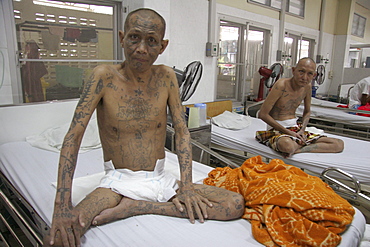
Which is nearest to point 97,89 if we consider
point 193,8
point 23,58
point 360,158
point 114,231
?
point 114,231

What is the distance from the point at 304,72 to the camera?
130 inches

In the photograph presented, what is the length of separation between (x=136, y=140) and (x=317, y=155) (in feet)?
7.16

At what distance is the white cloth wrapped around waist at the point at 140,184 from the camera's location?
1698mm

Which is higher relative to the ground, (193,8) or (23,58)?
(193,8)

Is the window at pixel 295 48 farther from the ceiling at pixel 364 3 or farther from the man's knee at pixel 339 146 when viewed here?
the man's knee at pixel 339 146

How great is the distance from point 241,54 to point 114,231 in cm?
490

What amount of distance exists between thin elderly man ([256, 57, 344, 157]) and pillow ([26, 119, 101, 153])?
201 cm

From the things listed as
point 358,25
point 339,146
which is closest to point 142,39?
point 339,146

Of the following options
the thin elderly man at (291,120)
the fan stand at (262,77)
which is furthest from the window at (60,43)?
the fan stand at (262,77)

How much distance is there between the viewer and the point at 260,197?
1.72 m

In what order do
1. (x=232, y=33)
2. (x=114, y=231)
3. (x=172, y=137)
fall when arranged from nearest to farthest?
1. (x=114, y=231)
2. (x=172, y=137)
3. (x=232, y=33)

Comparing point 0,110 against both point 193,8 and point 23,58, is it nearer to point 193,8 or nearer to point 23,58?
point 23,58

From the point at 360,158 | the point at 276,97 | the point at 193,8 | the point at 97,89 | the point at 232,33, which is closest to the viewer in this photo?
the point at 97,89

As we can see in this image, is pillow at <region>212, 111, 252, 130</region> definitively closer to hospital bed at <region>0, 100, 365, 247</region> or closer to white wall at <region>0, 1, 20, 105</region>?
hospital bed at <region>0, 100, 365, 247</region>
